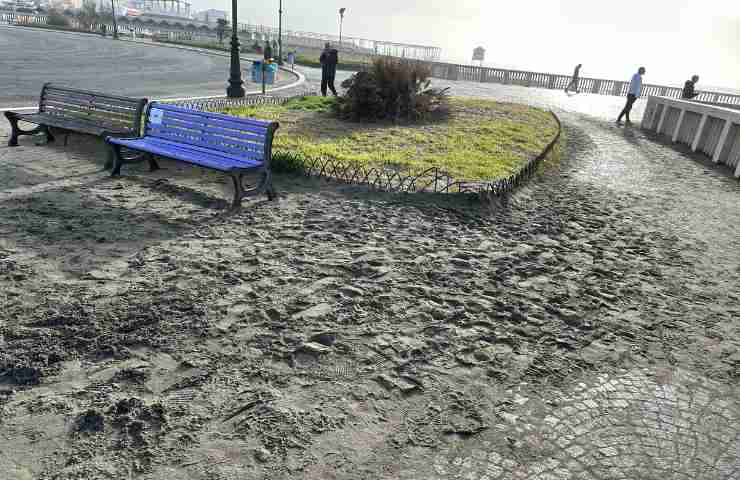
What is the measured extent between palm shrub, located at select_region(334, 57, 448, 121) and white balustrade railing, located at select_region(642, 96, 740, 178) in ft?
21.2

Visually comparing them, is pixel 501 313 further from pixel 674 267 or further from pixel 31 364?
pixel 31 364

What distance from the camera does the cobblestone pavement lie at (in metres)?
2.56

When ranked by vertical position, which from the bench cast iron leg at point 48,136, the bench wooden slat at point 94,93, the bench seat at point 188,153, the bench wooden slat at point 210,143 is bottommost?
the bench cast iron leg at point 48,136

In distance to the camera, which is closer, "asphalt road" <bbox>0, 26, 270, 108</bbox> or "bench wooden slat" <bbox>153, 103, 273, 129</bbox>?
"bench wooden slat" <bbox>153, 103, 273, 129</bbox>

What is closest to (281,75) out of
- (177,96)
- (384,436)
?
(177,96)

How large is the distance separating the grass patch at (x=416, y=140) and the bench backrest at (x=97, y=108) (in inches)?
78.9

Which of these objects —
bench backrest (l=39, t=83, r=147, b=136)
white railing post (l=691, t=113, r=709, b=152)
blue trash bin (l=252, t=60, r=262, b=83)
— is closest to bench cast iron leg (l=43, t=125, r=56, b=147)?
bench backrest (l=39, t=83, r=147, b=136)

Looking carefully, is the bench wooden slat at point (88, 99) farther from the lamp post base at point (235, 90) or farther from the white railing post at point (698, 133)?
the white railing post at point (698, 133)

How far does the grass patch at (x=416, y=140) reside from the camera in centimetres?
835

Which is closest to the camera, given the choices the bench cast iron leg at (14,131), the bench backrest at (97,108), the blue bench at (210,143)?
the blue bench at (210,143)

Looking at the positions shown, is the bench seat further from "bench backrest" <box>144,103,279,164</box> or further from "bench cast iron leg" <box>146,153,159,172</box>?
"bench cast iron leg" <box>146,153,159,172</box>

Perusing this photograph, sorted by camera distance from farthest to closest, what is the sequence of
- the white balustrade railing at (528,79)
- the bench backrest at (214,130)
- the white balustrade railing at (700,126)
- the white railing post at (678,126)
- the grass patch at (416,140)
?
the white balustrade railing at (528,79) → the white railing post at (678,126) → the white balustrade railing at (700,126) → the grass patch at (416,140) → the bench backrest at (214,130)

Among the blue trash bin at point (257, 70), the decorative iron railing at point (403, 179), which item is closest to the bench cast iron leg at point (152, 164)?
the decorative iron railing at point (403, 179)

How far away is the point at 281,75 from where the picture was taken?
25.4 metres
